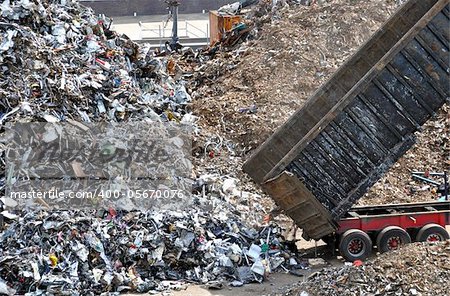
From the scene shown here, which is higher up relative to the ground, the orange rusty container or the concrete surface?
the orange rusty container

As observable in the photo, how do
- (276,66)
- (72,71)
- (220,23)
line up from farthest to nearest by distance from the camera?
(220,23), (276,66), (72,71)

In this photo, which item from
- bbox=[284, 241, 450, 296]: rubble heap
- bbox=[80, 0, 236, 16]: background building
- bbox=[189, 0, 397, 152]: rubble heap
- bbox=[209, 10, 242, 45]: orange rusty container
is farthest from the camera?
bbox=[80, 0, 236, 16]: background building

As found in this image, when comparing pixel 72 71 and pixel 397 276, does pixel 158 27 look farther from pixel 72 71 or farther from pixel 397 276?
pixel 397 276

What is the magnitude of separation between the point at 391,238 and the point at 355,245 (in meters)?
0.55

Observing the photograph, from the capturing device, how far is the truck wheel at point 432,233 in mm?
13477

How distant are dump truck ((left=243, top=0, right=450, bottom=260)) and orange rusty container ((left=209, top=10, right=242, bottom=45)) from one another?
34.2 ft

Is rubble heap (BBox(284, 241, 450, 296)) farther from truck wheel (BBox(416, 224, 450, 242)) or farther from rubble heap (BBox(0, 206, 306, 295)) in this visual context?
truck wheel (BBox(416, 224, 450, 242))

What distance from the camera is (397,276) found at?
32.9 ft

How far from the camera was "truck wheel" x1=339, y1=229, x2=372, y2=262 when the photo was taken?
43.5ft

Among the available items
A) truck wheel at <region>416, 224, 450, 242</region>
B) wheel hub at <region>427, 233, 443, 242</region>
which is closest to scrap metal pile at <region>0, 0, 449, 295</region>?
truck wheel at <region>416, 224, 450, 242</region>

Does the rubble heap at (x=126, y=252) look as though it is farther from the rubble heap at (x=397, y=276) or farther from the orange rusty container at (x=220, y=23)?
the orange rusty container at (x=220, y=23)

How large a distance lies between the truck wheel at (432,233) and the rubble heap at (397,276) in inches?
111

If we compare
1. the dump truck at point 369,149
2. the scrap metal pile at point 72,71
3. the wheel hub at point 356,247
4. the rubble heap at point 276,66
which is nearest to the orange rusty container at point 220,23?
the rubble heap at point 276,66

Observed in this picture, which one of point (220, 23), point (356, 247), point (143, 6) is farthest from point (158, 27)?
point (356, 247)
